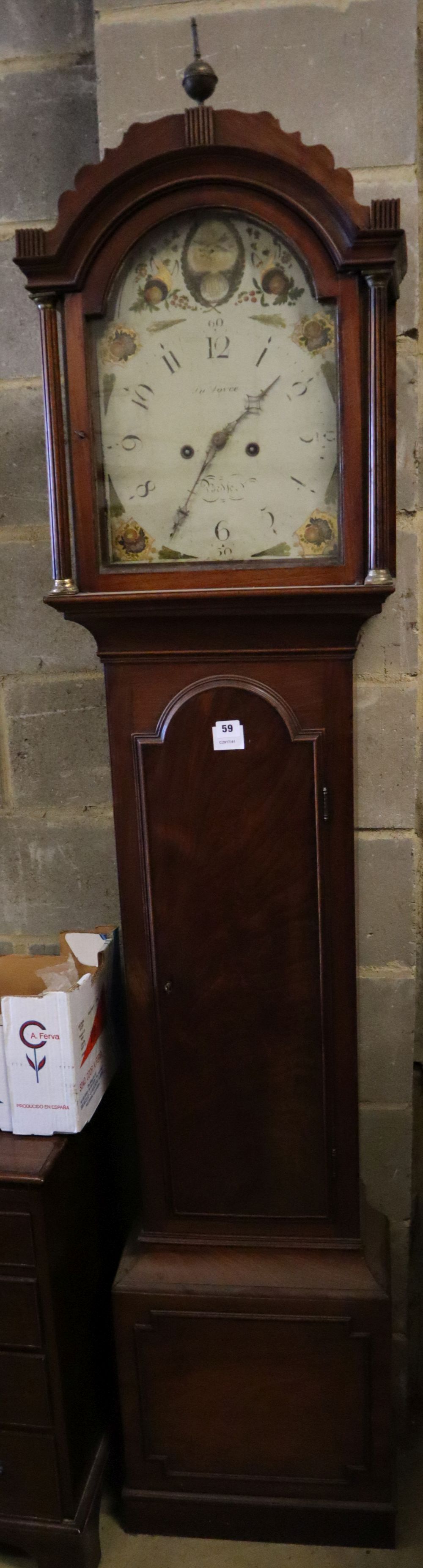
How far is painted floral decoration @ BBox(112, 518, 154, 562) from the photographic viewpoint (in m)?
1.24

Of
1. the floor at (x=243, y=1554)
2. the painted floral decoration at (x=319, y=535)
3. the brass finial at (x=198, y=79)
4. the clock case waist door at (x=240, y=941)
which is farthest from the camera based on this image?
the floor at (x=243, y=1554)

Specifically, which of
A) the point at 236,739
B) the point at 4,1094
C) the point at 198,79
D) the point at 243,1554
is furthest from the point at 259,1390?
the point at 198,79

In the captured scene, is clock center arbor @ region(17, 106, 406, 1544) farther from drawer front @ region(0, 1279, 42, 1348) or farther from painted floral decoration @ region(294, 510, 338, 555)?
drawer front @ region(0, 1279, 42, 1348)

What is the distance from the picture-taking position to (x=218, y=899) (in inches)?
54.1

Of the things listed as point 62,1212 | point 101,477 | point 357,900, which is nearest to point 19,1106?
point 62,1212

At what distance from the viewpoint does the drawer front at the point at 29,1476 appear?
150 centimetres

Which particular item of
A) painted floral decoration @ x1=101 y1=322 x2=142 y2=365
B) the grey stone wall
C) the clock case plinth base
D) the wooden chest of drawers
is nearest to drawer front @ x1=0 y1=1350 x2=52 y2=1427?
the wooden chest of drawers

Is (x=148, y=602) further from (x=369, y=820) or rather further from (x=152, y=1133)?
(x=152, y=1133)

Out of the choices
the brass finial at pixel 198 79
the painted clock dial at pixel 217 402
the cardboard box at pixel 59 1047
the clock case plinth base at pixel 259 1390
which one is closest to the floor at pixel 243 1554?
the clock case plinth base at pixel 259 1390

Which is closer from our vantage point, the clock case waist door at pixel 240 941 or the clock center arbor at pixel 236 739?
the clock center arbor at pixel 236 739

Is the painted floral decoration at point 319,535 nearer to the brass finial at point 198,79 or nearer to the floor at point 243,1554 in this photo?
the brass finial at point 198,79

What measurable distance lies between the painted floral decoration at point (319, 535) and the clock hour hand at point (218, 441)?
13 centimetres

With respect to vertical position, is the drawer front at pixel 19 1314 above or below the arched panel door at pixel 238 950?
below

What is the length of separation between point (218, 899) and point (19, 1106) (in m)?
0.42
